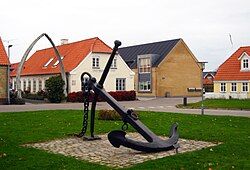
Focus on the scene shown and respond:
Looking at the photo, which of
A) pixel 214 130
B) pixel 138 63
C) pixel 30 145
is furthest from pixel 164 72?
pixel 30 145

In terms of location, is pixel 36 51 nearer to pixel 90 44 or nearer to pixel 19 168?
pixel 90 44

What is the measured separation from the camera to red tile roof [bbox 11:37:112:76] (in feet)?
141

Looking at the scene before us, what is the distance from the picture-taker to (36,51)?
195ft

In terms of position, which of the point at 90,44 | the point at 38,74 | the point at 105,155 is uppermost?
the point at 90,44

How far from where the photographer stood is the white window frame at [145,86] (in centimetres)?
5303

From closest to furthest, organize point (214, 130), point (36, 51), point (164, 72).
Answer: point (214, 130), point (164, 72), point (36, 51)

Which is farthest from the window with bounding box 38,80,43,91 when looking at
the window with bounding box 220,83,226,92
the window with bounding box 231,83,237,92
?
the window with bounding box 231,83,237,92

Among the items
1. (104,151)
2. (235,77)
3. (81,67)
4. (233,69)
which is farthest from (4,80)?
(104,151)

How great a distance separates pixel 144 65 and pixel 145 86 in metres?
3.01

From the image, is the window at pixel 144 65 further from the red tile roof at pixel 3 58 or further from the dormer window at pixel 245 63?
the red tile roof at pixel 3 58

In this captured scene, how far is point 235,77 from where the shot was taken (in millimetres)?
43000

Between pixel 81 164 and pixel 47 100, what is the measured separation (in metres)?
31.1

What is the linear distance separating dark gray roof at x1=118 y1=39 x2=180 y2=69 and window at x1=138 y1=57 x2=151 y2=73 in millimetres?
744

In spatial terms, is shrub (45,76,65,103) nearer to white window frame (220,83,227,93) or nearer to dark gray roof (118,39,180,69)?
white window frame (220,83,227,93)
